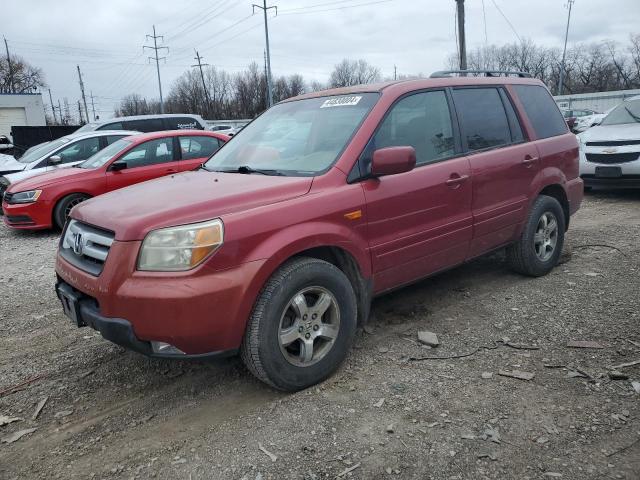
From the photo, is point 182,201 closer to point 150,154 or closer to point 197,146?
point 150,154

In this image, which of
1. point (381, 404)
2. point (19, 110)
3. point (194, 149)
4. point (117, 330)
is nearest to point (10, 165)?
point (194, 149)

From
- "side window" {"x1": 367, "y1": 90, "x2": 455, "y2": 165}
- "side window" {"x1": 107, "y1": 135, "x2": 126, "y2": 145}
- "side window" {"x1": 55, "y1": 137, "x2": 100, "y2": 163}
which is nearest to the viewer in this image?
"side window" {"x1": 367, "y1": 90, "x2": 455, "y2": 165}

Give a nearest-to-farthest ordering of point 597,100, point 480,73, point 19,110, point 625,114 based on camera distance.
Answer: point 480,73, point 625,114, point 19,110, point 597,100

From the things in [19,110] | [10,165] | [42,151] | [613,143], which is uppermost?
[19,110]

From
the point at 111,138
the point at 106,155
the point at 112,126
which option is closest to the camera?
the point at 106,155

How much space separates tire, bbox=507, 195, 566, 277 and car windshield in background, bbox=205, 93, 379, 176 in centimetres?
205

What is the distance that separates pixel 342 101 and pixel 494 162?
4.51 ft

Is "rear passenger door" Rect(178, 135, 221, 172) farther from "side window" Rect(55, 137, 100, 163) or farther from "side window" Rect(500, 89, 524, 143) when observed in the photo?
"side window" Rect(500, 89, 524, 143)

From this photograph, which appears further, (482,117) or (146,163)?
(146,163)

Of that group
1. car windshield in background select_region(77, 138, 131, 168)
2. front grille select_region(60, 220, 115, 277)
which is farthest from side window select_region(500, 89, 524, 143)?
car windshield in background select_region(77, 138, 131, 168)

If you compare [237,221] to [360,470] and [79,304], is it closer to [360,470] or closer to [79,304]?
[79,304]

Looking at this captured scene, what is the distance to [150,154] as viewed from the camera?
8.80m

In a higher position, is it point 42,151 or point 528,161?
point 42,151

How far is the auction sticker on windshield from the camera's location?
151 inches
